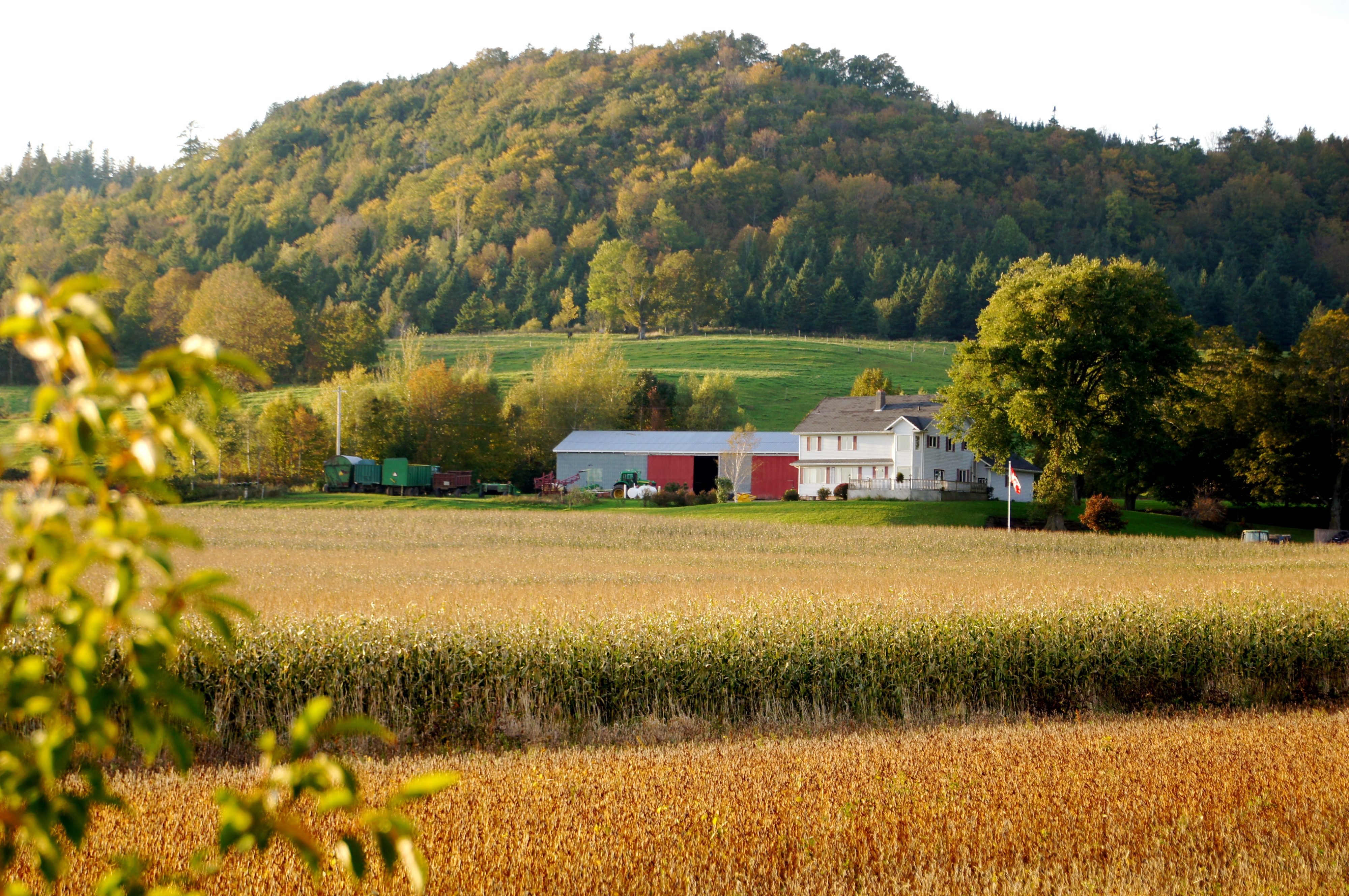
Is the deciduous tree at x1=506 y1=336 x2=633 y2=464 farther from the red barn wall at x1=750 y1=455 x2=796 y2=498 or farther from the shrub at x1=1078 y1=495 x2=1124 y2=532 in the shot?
the shrub at x1=1078 y1=495 x2=1124 y2=532

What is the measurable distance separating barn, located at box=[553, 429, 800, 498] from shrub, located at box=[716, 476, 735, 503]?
6201mm

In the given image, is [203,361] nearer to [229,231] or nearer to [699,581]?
[699,581]

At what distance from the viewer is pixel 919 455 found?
62.7m

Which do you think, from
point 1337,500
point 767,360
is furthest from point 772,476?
point 767,360

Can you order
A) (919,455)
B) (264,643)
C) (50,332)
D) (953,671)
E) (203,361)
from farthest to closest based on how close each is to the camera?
(919,455), (953,671), (264,643), (203,361), (50,332)

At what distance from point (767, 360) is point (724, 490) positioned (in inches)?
2026

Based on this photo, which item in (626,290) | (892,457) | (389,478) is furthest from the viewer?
(626,290)

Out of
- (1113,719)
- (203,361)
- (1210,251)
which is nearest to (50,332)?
(203,361)

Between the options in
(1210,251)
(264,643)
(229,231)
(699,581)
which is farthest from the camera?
(229,231)

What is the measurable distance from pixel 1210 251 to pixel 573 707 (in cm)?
18390

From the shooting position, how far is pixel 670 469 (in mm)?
71875

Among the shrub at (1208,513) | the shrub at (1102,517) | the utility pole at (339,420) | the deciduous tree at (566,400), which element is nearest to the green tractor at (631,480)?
the deciduous tree at (566,400)

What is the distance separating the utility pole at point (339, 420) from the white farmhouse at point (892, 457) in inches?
1150

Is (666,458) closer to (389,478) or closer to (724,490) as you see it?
(724,490)
